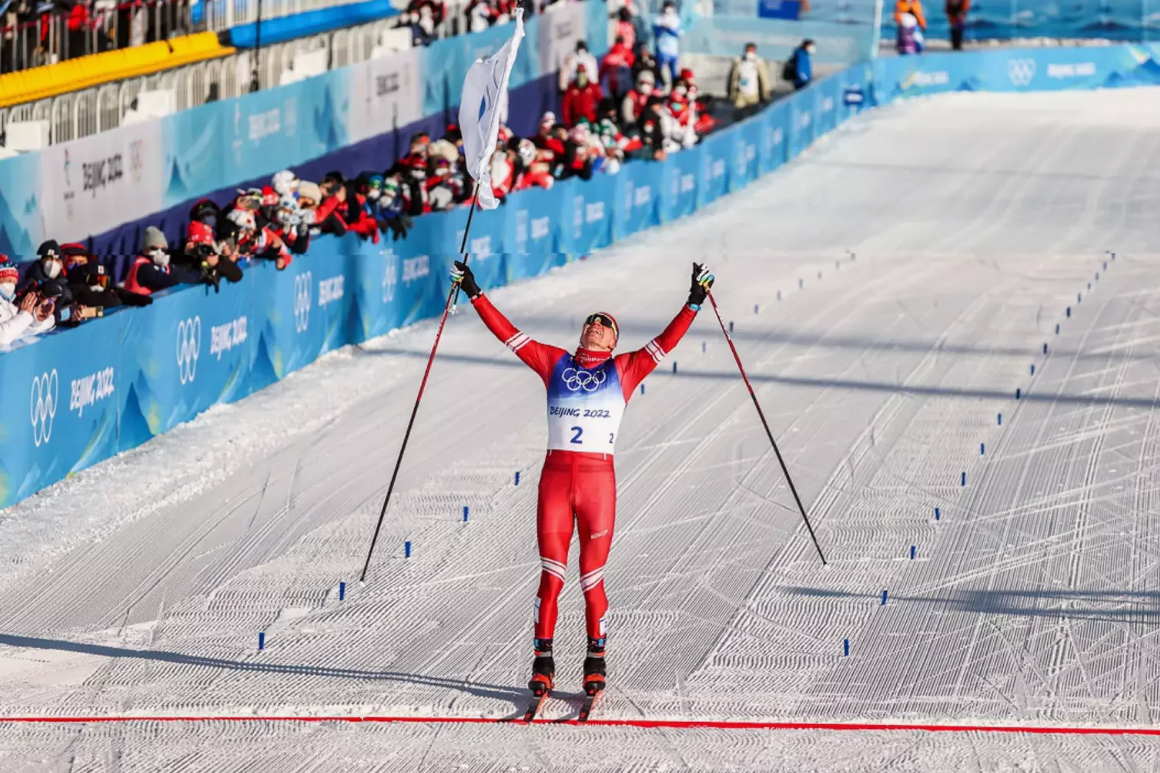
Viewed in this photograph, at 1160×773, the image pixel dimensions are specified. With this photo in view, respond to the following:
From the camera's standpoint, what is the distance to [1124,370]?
1630 cm

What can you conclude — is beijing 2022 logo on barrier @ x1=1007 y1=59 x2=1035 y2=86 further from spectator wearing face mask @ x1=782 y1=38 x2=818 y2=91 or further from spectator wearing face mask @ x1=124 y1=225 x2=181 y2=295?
spectator wearing face mask @ x1=124 y1=225 x2=181 y2=295

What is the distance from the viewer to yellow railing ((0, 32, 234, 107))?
1745 cm

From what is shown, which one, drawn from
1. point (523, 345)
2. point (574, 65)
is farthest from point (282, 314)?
point (574, 65)

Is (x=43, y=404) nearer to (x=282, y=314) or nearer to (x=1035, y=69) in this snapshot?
(x=282, y=314)

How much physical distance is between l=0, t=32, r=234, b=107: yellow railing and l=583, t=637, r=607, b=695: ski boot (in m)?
10.2

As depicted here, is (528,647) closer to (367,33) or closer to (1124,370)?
(1124,370)

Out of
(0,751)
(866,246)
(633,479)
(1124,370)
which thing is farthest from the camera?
(866,246)

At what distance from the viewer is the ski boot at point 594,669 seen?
341 inches

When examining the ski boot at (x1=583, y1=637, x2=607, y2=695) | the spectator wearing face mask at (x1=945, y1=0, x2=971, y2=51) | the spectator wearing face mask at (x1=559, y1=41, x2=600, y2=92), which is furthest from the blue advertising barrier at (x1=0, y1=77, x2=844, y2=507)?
the spectator wearing face mask at (x1=945, y1=0, x2=971, y2=51)

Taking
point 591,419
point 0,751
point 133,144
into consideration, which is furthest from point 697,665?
point 133,144

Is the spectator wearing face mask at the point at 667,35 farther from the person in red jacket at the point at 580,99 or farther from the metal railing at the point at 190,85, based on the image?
the metal railing at the point at 190,85

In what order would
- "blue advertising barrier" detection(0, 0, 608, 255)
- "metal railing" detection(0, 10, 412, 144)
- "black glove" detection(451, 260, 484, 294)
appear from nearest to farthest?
1. "black glove" detection(451, 260, 484, 294)
2. "blue advertising barrier" detection(0, 0, 608, 255)
3. "metal railing" detection(0, 10, 412, 144)

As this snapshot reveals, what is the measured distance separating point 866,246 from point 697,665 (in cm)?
1400

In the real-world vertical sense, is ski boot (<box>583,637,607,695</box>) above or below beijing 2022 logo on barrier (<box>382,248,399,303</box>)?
above
